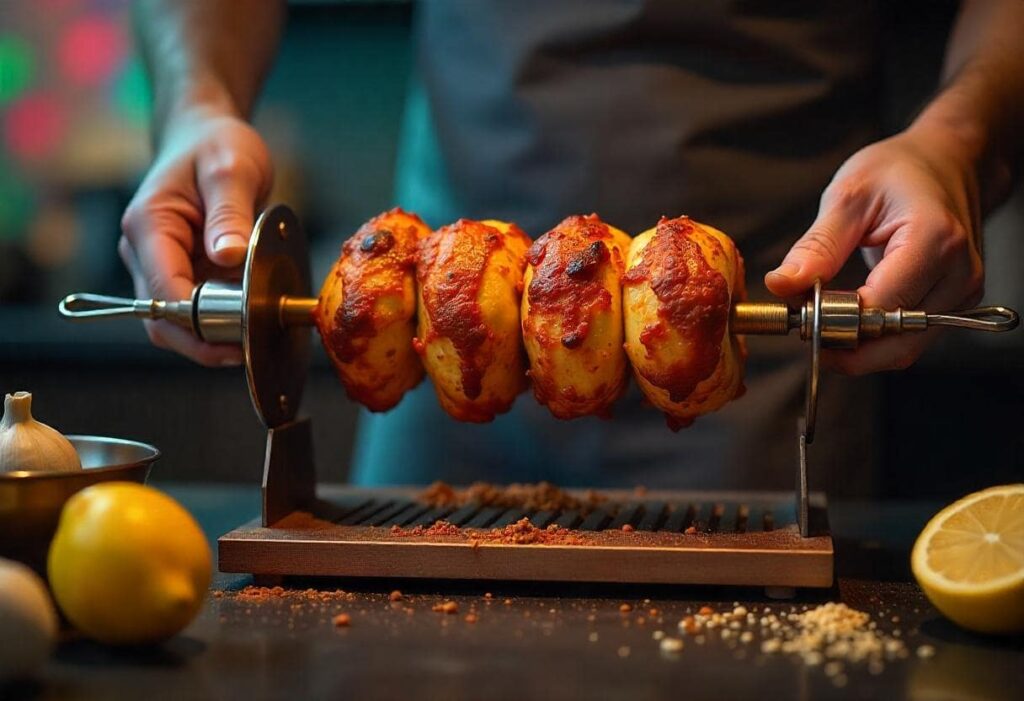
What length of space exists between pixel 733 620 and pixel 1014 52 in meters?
1.05

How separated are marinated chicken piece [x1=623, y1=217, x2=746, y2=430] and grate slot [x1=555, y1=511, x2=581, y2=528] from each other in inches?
6.9

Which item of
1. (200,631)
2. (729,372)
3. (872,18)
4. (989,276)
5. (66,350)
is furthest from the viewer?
(66,350)

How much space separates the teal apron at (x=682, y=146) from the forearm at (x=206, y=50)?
358 mm

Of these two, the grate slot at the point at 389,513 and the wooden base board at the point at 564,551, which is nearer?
the wooden base board at the point at 564,551

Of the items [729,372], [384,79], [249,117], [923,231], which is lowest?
[729,372]

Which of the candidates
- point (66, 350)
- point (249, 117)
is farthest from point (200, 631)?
point (66, 350)

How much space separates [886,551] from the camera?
158 cm

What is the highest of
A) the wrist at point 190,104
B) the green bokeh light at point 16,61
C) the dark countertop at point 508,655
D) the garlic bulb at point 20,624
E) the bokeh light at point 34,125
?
the green bokeh light at point 16,61

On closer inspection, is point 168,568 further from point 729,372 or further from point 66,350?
point 66,350

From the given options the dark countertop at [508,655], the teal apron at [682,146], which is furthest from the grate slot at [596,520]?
the teal apron at [682,146]

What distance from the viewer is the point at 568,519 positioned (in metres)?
1.50

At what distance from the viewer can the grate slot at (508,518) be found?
147 centimetres

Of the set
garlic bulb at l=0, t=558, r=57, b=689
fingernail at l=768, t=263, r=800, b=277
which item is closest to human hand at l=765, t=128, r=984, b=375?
fingernail at l=768, t=263, r=800, b=277

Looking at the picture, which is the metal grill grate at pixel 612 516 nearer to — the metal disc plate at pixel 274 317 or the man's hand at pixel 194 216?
the metal disc plate at pixel 274 317
